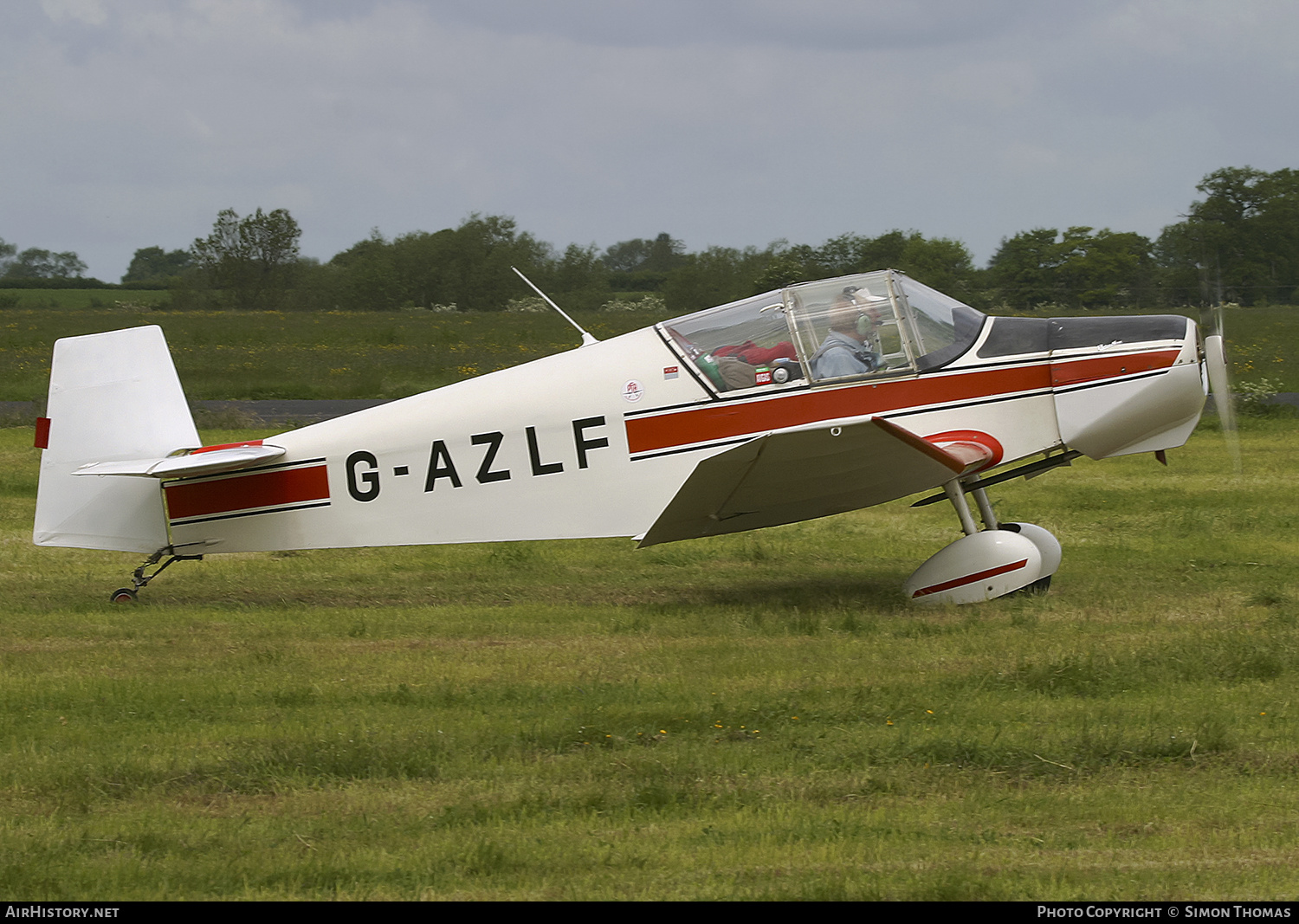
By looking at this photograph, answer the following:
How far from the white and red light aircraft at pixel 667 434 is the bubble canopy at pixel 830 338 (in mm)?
13

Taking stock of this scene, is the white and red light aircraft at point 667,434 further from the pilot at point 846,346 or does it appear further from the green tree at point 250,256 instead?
the green tree at point 250,256

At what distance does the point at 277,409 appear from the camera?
2184 centimetres

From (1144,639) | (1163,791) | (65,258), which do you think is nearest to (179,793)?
(1163,791)

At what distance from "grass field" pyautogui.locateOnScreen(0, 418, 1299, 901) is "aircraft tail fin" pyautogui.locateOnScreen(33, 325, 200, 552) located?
1.76ft

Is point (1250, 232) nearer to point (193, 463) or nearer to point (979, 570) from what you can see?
point (979, 570)

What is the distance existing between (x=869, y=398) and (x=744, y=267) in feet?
58.8

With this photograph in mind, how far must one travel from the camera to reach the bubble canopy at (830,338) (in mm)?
7781

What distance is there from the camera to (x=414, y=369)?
27.5 m

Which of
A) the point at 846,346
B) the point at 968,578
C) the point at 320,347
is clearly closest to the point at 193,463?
the point at 846,346

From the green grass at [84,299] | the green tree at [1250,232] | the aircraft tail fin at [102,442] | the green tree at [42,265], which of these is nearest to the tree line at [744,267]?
the green tree at [1250,232]

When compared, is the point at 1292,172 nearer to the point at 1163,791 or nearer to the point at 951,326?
the point at 951,326

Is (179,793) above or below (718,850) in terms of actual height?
above

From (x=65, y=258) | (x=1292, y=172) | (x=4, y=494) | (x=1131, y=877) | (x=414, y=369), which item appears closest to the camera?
(x=1131, y=877)

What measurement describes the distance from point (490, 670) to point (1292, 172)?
569 inches
